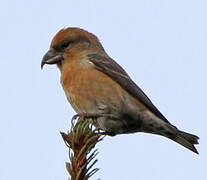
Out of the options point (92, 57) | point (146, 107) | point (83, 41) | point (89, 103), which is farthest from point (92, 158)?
point (83, 41)

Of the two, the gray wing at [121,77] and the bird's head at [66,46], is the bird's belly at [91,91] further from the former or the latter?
the bird's head at [66,46]

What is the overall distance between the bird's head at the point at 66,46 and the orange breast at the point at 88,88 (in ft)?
0.93

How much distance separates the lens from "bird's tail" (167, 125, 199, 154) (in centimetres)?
505

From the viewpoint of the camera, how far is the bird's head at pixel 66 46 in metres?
5.65

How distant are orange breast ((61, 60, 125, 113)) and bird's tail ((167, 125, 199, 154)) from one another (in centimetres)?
81

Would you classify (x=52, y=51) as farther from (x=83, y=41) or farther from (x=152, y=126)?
(x=152, y=126)

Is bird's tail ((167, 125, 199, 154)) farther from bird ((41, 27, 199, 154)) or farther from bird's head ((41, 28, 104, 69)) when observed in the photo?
bird's head ((41, 28, 104, 69))

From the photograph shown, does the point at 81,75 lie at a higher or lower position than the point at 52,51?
lower

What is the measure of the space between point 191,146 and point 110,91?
1.26 m

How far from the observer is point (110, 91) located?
523 cm

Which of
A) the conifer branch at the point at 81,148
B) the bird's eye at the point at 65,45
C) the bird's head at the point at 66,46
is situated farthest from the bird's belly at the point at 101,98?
the conifer branch at the point at 81,148

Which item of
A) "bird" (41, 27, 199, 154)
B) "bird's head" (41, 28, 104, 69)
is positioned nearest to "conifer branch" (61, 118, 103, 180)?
"bird" (41, 27, 199, 154)

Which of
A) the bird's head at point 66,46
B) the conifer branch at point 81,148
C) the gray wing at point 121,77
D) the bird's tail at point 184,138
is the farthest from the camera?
the bird's head at point 66,46

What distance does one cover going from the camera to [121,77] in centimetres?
559
